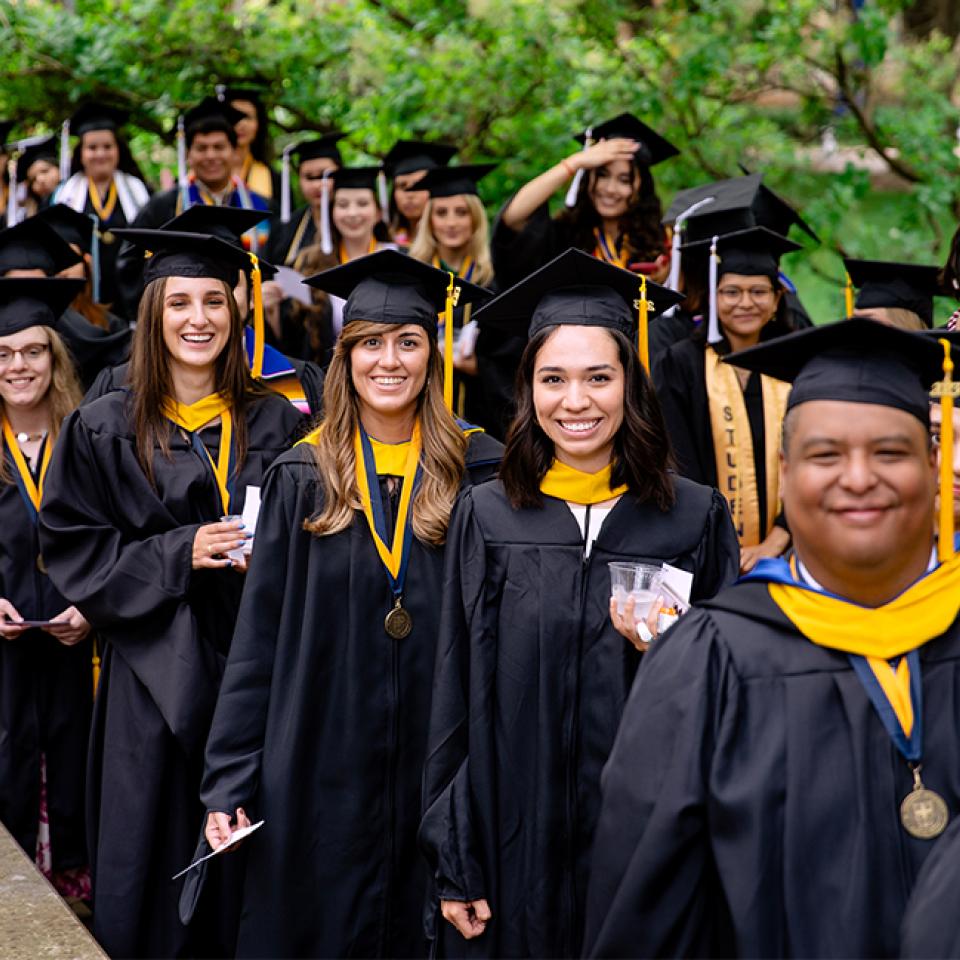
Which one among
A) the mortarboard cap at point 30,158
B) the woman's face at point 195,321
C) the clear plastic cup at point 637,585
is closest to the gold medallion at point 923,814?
the clear plastic cup at point 637,585

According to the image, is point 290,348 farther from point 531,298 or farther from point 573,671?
point 573,671

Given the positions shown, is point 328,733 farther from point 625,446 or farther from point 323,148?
point 323,148

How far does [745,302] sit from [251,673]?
2696 mm

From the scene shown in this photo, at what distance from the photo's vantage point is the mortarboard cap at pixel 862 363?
2.54m

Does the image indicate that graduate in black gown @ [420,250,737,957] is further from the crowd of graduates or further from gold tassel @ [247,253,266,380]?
gold tassel @ [247,253,266,380]

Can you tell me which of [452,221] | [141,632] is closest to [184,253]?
[141,632]

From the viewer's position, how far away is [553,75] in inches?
325

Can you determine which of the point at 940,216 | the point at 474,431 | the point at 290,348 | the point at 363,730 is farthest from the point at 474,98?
the point at 363,730

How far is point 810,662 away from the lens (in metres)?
2.57

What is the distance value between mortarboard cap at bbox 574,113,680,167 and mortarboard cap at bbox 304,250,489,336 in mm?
2810

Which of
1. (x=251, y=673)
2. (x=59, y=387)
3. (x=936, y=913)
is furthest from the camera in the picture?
(x=59, y=387)

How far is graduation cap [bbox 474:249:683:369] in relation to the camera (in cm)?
373

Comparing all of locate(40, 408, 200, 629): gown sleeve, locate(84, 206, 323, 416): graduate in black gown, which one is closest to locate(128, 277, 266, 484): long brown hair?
locate(40, 408, 200, 629): gown sleeve

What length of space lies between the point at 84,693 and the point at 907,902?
3.60 metres
